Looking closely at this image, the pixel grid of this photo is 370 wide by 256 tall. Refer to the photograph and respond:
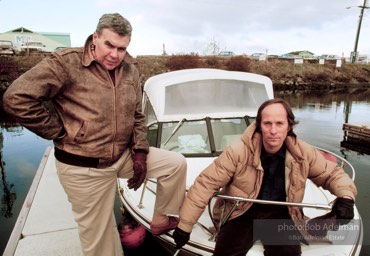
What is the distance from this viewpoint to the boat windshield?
468 centimetres

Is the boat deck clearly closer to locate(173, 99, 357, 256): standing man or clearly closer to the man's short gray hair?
locate(173, 99, 357, 256): standing man

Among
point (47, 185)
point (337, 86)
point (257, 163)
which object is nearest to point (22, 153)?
point (47, 185)

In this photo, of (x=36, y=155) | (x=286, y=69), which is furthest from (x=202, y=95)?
(x=286, y=69)

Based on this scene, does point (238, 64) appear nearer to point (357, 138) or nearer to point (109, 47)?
point (357, 138)

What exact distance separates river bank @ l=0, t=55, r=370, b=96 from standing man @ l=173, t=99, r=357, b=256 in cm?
3145

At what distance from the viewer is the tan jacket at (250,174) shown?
2.81 meters

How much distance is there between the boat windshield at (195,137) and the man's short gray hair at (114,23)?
242 centimetres

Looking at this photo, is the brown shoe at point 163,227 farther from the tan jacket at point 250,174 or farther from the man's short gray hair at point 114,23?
the man's short gray hair at point 114,23

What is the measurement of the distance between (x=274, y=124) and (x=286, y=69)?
46522mm

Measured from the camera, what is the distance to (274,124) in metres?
2.76

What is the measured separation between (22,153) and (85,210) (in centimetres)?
1073

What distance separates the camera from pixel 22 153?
11.7 m

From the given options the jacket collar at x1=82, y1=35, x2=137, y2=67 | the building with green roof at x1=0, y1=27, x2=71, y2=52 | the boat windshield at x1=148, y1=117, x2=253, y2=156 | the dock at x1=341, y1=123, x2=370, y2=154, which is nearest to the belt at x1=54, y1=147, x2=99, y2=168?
the jacket collar at x1=82, y1=35, x2=137, y2=67

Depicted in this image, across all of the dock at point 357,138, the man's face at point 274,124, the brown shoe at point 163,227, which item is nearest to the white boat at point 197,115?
the brown shoe at point 163,227
